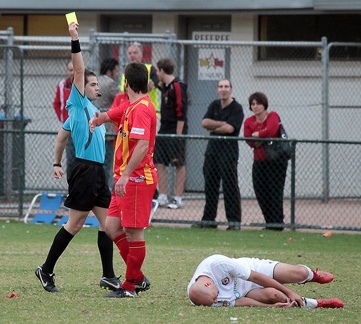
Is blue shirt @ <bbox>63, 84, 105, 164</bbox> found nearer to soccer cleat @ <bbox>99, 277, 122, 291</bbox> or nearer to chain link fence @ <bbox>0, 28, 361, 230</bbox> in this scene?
soccer cleat @ <bbox>99, 277, 122, 291</bbox>

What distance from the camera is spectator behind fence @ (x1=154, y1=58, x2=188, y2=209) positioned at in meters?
15.7

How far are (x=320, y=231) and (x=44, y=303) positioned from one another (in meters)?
7.03

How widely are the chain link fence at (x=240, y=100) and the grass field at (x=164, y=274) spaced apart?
116 cm

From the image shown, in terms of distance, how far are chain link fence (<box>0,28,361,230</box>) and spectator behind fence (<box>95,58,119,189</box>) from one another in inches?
21.7

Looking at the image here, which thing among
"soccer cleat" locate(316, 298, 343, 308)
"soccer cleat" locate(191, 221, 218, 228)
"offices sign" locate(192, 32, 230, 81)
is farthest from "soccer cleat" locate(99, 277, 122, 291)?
"offices sign" locate(192, 32, 230, 81)

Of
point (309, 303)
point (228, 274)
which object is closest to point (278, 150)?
point (309, 303)

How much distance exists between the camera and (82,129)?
9.61 m

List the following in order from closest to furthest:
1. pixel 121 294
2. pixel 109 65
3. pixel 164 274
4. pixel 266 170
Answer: pixel 121 294 → pixel 164 274 → pixel 266 170 → pixel 109 65

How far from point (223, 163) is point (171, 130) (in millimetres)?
1547

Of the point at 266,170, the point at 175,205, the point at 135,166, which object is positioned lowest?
the point at 175,205

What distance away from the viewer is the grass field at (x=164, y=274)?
26.7 ft

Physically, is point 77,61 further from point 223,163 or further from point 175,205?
point 175,205

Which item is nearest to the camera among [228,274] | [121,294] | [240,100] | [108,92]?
[228,274]

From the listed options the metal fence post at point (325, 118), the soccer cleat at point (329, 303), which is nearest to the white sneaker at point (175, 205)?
the metal fence post at point (325, 118)
